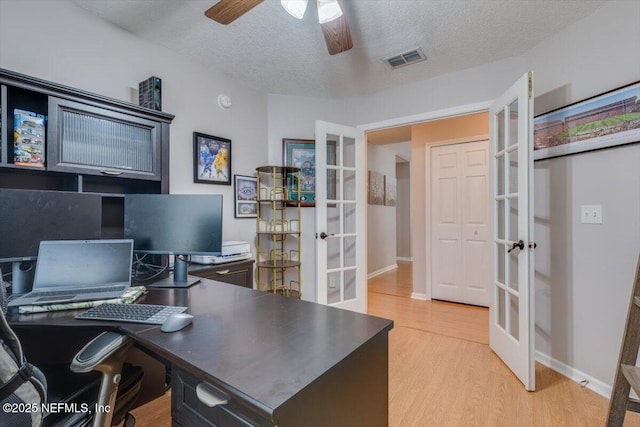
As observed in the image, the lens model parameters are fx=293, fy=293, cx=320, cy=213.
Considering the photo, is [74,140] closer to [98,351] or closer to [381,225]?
[98,351]

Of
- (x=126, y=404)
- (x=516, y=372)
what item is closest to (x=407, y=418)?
(x=516, y=372)

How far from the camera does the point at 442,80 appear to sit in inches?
110

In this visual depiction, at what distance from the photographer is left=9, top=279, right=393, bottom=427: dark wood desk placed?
675 mm

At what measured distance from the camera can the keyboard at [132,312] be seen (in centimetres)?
107

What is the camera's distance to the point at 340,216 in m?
3.12

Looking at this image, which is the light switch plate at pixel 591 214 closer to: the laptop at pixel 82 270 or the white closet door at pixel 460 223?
the white closet door at pixel 460 223

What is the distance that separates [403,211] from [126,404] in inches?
260

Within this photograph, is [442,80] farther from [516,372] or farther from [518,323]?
[516,372]

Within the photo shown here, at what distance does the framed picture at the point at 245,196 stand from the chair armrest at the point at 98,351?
6.31 ft

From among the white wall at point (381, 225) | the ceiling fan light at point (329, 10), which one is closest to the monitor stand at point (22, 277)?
the ceiling fan light at point (329, 10)

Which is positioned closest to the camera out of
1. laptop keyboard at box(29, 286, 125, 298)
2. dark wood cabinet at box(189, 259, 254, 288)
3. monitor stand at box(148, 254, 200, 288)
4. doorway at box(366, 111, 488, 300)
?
laptop keyboard at box(29, 286, 125, 298)

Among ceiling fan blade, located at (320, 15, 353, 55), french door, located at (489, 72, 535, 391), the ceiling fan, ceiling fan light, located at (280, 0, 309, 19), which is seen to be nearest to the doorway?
french door, located at (489, 72, 535, 391)

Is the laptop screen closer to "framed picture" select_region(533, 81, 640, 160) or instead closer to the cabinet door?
the cabinet door

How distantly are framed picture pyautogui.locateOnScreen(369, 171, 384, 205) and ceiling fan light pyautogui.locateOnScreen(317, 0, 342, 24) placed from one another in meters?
3.62
